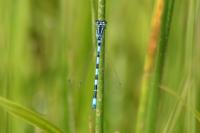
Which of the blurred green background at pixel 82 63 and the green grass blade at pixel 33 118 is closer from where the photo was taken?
the green grass blade at pixel 33 118

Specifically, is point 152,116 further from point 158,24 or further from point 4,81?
point 4,81

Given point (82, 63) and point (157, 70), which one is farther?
point (82, 63)

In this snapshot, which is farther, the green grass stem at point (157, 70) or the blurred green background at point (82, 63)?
the blurred green background at point (82, 63)

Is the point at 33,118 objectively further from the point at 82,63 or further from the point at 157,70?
the point at 82,63

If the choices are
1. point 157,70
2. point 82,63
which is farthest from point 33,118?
point 82,63

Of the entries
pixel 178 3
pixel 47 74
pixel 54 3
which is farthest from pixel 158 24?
pixel 54 3

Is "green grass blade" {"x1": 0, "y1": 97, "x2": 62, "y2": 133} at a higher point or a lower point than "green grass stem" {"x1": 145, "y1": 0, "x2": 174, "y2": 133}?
lower

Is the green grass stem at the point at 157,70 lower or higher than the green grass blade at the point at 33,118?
higher

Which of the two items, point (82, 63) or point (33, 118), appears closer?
point (33, 118)
